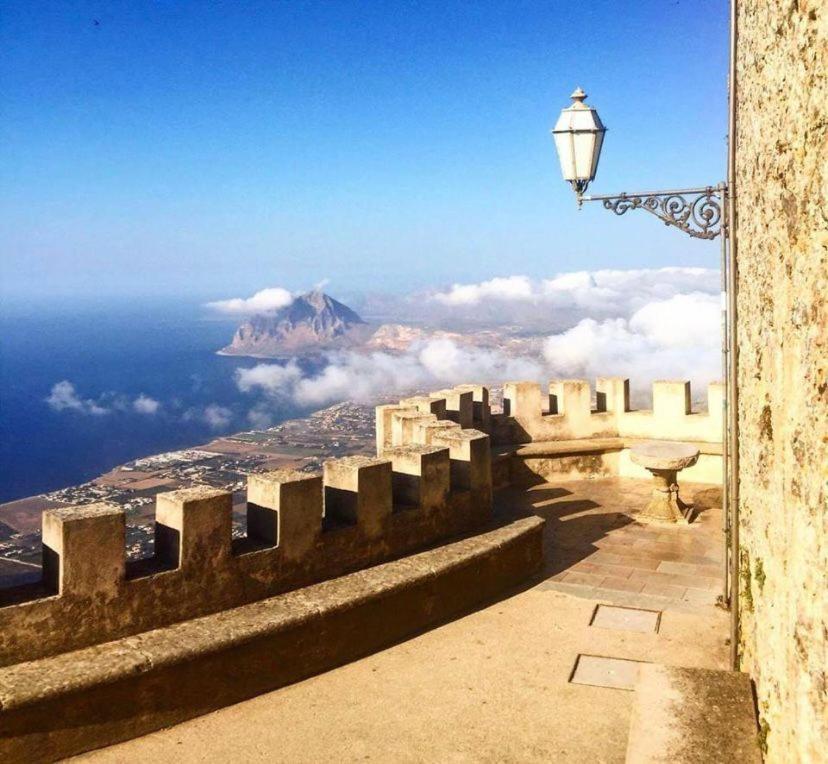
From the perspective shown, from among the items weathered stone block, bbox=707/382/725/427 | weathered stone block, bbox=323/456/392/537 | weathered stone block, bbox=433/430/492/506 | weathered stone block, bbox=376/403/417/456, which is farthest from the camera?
weathered stone block, bbox=707/382/725/427

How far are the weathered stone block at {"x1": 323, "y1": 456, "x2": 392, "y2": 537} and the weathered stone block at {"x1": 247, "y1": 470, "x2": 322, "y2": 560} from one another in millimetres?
312

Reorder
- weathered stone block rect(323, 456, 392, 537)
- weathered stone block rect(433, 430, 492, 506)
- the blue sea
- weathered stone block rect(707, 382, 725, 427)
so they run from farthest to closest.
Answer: the blue sea < weathered stone block rect(707, 382, 725, 427) < weathered stone block rect(433, 430, 492, 506) < weathered stone block rect(323, 456, 392, 537)

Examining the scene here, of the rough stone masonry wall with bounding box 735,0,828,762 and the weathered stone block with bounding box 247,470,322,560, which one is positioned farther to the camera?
the weathered stone block with bounding box 247,470,322,560

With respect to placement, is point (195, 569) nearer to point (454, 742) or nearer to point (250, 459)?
point (454, 742)

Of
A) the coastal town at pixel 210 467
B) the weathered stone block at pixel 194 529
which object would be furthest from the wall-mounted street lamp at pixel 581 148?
the coastal town at pixel 210 467

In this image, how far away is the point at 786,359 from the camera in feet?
9.12

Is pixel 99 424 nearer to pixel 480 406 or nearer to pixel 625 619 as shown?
pixel 480 406

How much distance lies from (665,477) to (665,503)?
0.26m

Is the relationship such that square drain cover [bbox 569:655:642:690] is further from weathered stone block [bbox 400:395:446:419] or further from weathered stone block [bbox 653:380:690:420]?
weathered stone block [bbox 653:380:690:420]

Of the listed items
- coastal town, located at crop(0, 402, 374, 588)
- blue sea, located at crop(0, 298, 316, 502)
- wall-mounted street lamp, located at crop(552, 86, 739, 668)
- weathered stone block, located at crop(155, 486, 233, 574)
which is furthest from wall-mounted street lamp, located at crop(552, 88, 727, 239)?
blue sea, located at crop(0, 298, 316, 502)

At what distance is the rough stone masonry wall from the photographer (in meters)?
2.25

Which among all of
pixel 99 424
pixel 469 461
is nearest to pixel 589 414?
pixel 469 461

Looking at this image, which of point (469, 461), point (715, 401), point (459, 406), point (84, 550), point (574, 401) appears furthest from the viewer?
point (574, 401)

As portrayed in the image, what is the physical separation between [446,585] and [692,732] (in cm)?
257
